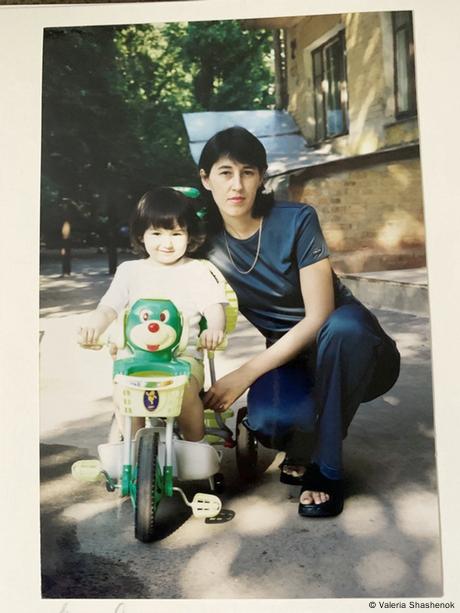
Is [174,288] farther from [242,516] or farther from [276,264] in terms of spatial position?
[242,516]

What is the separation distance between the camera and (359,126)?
107 centimetres

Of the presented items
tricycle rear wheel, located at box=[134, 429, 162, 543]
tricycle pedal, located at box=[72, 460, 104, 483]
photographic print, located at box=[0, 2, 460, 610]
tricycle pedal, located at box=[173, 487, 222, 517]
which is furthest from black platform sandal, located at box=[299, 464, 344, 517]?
tricycle pedal, located at box=[72, 460, 104, 483]

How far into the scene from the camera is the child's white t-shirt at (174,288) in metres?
1.00

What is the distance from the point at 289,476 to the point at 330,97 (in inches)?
28.2

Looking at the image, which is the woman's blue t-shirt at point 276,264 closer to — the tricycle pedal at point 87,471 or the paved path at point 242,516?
the paved path at point 242,516

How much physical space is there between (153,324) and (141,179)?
28 centimetres

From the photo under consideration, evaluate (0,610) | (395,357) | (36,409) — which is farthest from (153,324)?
(0,610)

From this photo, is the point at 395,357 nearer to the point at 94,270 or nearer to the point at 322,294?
the point at 322,294

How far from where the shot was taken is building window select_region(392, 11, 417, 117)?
1.02 metres

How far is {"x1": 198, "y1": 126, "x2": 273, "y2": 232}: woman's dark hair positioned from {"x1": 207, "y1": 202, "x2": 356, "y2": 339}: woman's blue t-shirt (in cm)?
2

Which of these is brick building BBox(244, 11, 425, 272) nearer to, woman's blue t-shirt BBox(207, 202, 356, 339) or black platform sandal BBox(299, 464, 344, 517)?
woman's blue t-shirt BBox(207, 202, 356, 339)

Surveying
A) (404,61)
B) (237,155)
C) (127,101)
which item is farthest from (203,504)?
(404,61)

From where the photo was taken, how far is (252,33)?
1044 millimetres

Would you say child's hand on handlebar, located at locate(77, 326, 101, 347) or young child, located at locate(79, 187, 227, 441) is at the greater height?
young child, located at locate(79, 187, 227, 441)
